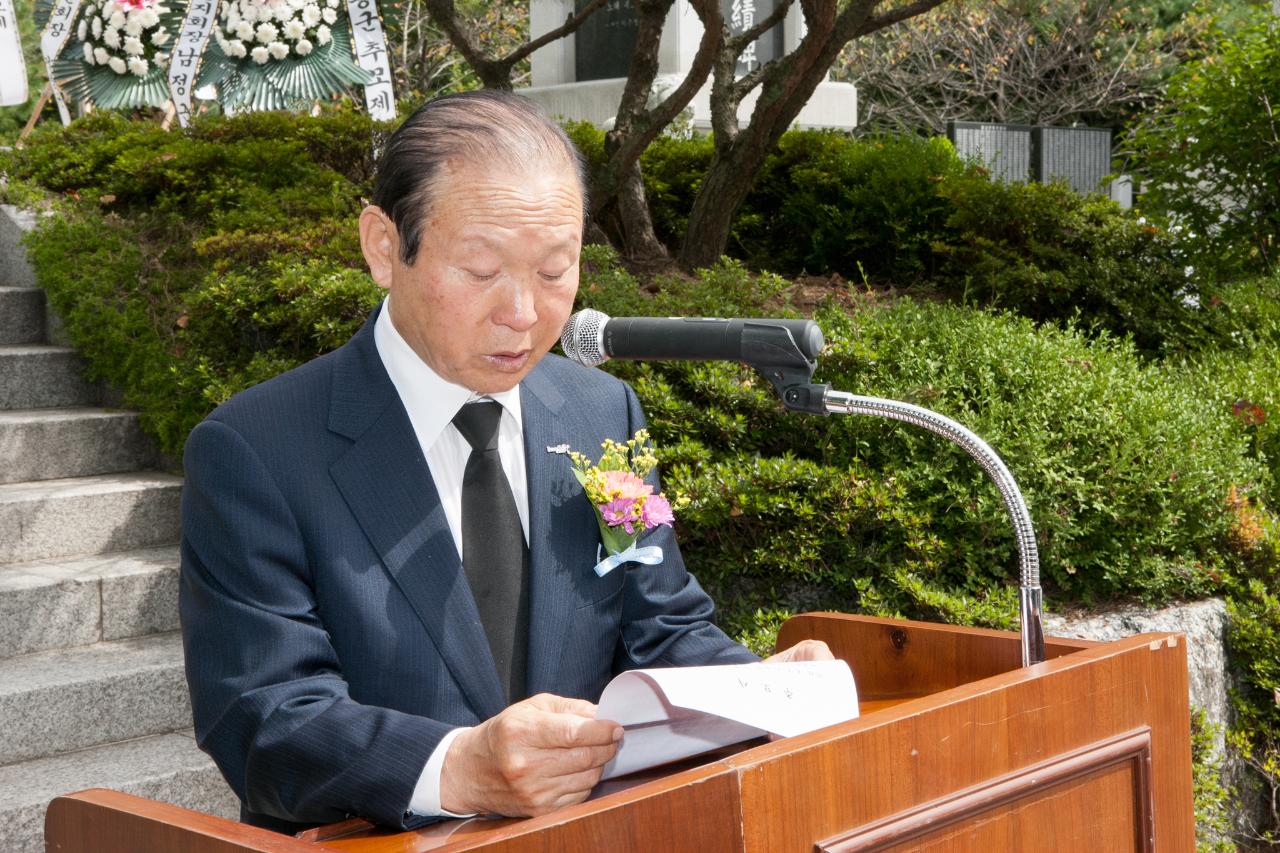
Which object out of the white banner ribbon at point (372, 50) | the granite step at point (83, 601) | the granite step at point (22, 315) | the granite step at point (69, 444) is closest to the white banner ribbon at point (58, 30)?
the white banner ribbon at point (372, 50)

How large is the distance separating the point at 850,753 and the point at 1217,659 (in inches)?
120

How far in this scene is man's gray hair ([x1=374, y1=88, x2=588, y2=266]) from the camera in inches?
76.2

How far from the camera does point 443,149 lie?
1.94m

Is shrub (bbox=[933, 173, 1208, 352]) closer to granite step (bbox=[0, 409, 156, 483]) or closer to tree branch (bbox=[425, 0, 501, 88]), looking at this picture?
tree branch (bbox=[425, 0, 501, 88])

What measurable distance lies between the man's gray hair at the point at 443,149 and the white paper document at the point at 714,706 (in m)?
0.78

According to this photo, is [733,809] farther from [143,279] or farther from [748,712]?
[143,279]

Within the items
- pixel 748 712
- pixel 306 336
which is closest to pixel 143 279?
pixel 306 336

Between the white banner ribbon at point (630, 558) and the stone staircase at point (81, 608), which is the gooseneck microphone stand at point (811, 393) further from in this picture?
the stone staircase at point (81, 608)

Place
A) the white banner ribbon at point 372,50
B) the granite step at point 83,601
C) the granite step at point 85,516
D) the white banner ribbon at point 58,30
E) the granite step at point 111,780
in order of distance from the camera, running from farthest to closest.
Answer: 1. the white banner ribbon at point 58,30
2. the white banner ribbon at point 372,50
3. the granite step at point 85,516
4. the granite step at point 83,601
5. the granite step at point 111,780

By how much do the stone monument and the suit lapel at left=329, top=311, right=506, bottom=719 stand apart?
7.74 metres

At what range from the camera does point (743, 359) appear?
189cm

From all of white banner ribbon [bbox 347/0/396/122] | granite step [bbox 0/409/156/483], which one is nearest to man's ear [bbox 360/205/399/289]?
granite step [bbox 0/409/156/483]

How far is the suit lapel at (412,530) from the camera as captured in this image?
196 centimetres

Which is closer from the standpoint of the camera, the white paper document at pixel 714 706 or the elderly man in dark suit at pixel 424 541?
the white paper document at pixel 714 706
